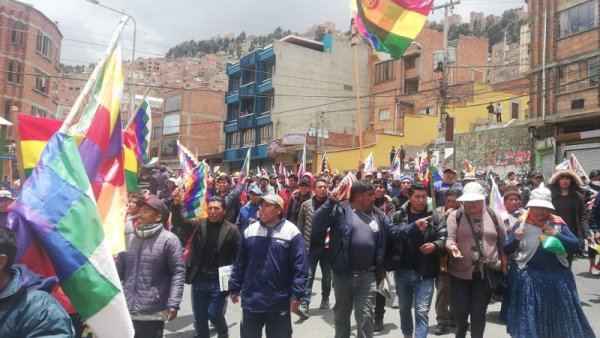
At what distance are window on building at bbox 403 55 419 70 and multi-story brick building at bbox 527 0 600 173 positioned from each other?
698 inches

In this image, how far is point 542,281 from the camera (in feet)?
15.5

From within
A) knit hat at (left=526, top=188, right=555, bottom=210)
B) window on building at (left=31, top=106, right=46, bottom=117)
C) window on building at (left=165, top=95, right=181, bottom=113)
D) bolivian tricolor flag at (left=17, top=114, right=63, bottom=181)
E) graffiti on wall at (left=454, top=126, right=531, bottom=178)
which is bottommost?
knit hat at (left=526, top=188, right=555, bottom=210)

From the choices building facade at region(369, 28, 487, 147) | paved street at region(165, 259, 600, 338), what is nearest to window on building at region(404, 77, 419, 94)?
building facade at region(369, 28, 487, 147)

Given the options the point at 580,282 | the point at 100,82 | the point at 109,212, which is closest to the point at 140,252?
the point at 109,212

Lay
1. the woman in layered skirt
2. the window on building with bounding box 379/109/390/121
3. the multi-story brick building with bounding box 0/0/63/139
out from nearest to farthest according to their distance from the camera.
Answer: the woman in layered skirt, the multi-story brick building with bounding box 0/0/63/139, the window on building with bounding box 379/109/390/121

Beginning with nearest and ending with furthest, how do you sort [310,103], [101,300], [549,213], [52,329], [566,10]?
[52,329], [101,300], [549,213], [566,10], [310,103]

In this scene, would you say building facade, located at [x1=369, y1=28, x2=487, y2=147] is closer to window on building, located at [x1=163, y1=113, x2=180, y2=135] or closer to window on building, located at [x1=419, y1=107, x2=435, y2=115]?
window on building, located at [x1=419, y1=107, x2=435, y2=115]

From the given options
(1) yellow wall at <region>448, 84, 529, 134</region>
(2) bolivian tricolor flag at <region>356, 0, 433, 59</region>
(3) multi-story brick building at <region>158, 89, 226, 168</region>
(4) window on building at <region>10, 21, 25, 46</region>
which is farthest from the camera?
(3) multi-story brick building at <region>158, 89, 226, 168</region>

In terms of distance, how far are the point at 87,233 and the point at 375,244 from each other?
10.1ft

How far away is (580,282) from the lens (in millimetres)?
8719

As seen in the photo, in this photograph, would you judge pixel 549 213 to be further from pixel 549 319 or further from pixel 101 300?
pixel 101 300

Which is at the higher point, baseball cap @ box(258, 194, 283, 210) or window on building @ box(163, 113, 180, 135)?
window on building @ box(163, 113, 180, 135)

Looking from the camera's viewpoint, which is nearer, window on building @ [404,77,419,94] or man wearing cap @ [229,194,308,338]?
man wearing cap @ [229,194,308,338]

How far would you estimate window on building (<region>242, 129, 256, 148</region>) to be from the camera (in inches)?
1884
